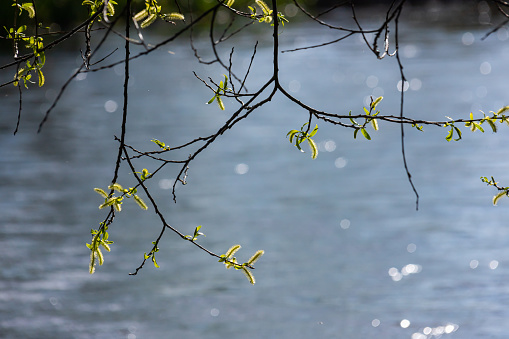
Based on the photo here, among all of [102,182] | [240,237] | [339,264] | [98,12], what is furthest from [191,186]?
[98,12]

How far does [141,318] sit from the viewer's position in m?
6.04

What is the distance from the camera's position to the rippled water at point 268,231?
597 centimetres

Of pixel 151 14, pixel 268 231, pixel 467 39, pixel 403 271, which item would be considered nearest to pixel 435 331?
pixel 403 271

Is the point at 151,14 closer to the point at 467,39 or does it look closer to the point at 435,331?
the point at 435,331

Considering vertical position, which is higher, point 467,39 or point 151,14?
point 151,14

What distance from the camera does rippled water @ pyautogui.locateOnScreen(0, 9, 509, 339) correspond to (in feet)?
19.6

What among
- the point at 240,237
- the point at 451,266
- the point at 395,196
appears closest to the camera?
the point at 451,266

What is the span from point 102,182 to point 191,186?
1.14 metres

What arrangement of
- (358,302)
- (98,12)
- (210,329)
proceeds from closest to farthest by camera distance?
(98,12) → (210,329) → (358,302)

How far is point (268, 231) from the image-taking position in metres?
7.89

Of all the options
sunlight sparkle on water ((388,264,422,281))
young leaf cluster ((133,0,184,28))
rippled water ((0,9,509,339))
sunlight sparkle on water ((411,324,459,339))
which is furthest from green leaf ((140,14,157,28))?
sunlight sparkle on water ((388,264,422,281))

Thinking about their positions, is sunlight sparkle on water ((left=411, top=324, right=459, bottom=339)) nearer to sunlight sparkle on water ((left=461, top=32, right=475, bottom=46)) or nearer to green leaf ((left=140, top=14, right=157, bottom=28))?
green leaf ((left=140, top=14, right=157, bottom=28))

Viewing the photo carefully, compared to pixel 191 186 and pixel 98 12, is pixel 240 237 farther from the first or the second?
pixel 98 12

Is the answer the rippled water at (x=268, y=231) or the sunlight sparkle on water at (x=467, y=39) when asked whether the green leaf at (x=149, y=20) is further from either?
the sunlight sparkle on water at (x=467, y=39)
